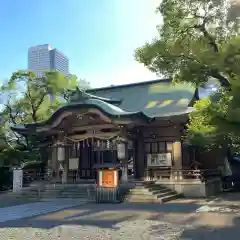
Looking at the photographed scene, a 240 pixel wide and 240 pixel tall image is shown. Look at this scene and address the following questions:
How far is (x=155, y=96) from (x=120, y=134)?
240 inches

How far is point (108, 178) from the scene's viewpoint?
17672 millimetres

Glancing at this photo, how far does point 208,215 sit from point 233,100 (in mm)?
4081

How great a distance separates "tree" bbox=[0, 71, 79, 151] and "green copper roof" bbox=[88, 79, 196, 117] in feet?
14.0

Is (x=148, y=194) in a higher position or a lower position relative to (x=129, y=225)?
higher

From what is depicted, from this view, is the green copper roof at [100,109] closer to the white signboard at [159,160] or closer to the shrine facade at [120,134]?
the shrine facade at [120,134]

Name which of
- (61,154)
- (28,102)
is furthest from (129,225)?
(28,102)

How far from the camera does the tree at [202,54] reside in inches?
490

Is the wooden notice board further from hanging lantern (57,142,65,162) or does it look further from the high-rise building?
the high-rise building

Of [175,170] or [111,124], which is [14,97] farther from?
[175,170]

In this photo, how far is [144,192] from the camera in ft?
59.3

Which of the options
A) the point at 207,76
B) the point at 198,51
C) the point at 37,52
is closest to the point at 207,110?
the point at 207,76

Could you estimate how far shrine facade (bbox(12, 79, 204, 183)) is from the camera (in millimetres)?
20922

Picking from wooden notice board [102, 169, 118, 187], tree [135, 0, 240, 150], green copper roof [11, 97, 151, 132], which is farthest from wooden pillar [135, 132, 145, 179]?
tree [135, 0, 240, 150]

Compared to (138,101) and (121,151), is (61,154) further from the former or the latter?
(138,101)
